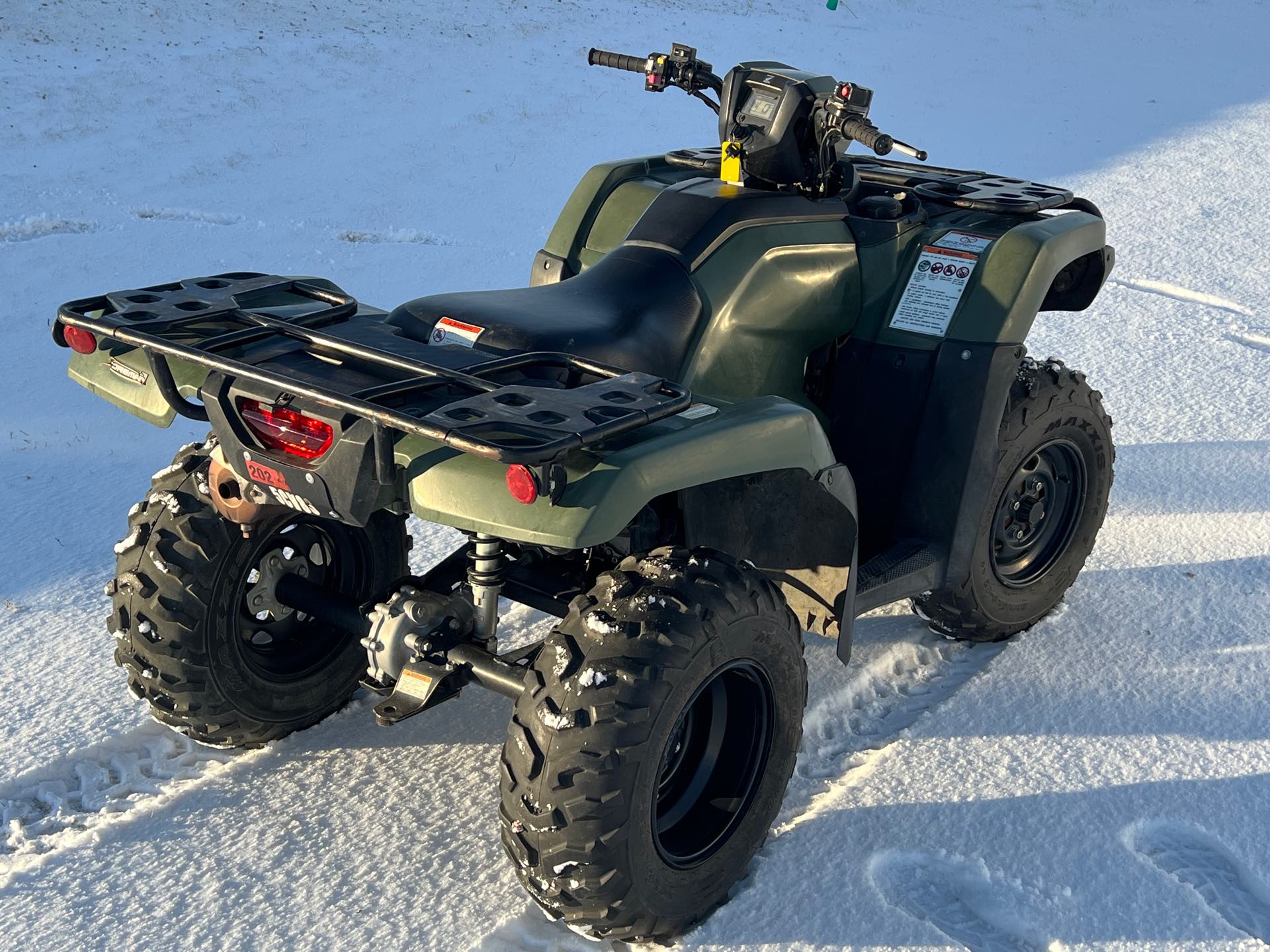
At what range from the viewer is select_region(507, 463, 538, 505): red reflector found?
6.98 ft

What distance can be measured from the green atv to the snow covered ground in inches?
8.9

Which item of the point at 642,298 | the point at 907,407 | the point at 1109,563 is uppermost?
the point at 642,298

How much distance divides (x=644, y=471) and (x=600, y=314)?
2.10 feet

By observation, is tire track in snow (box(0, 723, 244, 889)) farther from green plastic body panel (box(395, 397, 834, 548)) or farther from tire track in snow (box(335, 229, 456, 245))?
tire track in snow (box(335, 229, 456, 245))

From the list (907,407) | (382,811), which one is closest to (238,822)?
(382,811)

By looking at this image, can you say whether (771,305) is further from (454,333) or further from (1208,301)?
(1208,301)

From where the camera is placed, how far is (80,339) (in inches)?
102

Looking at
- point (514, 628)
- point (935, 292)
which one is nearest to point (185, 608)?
point (514, 628)

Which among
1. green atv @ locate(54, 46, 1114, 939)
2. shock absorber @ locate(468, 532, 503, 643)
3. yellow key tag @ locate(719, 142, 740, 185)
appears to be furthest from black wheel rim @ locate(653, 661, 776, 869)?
yellow key tag @ locate(719, 142, 740, 185)

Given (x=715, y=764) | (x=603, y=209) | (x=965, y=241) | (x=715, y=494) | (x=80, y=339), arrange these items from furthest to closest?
1. (x=603, y=209)
2. (x=965, y=241)
3. (x=715, y=494)
4. (x=715, y=764)
5. (x=80, y=339)

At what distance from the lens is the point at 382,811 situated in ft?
9.70

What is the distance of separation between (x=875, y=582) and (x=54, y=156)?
5803mm

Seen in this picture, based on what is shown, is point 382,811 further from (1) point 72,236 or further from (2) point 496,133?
(2) point 496,133

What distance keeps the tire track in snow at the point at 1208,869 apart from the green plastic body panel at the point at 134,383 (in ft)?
6.85
